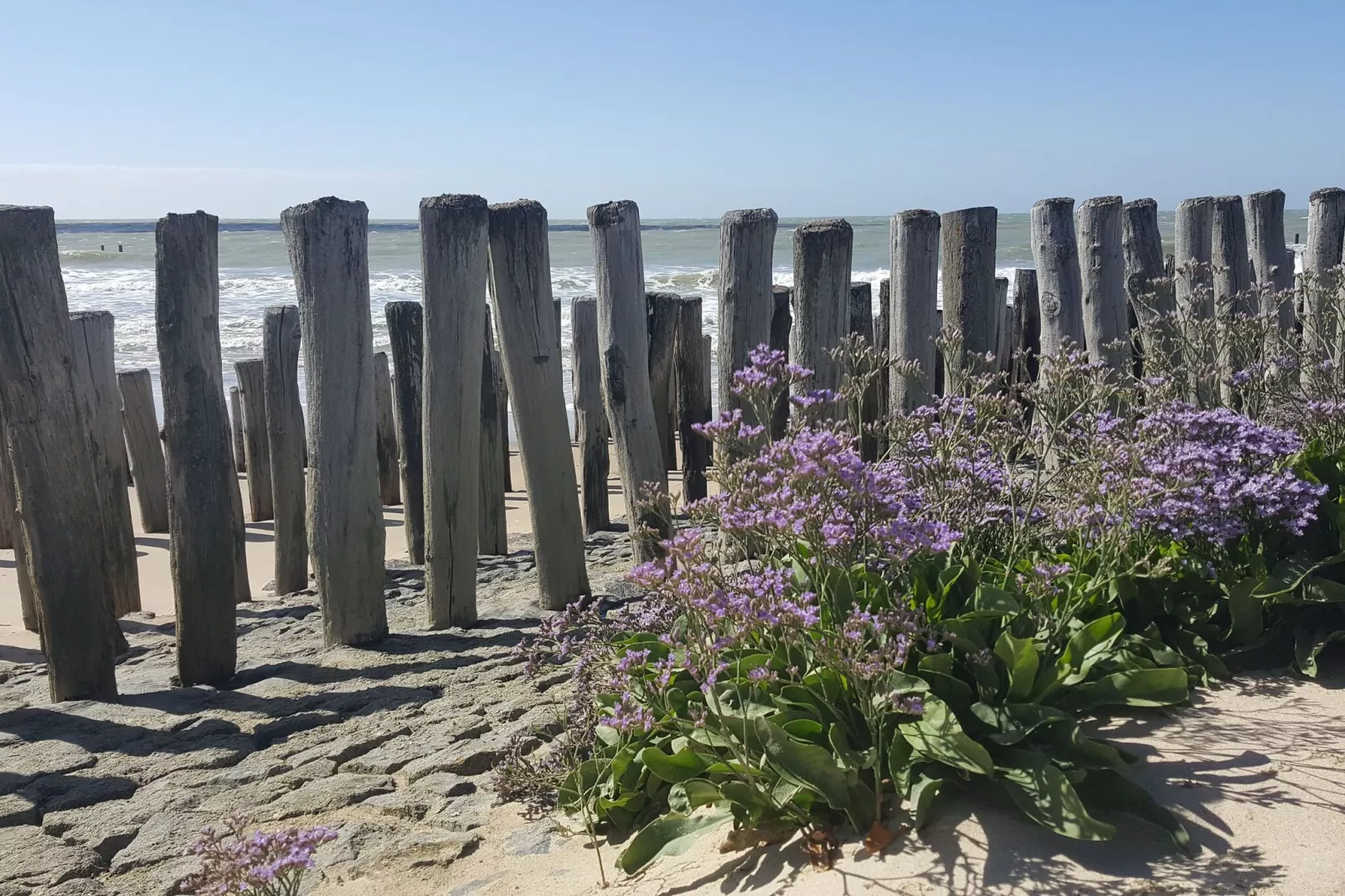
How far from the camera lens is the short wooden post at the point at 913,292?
6.27m

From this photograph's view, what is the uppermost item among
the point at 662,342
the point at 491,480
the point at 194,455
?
the point at 662,342

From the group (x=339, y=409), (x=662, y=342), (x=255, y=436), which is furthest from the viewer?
(x=255, y=436)

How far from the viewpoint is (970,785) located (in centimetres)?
305

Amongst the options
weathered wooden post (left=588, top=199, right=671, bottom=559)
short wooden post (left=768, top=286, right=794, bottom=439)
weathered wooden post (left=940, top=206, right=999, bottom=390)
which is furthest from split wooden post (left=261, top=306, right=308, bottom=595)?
weathered wooden post (left=940, top=206, right=999, bottom=390)

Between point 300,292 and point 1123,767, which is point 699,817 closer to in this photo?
point 1123,767

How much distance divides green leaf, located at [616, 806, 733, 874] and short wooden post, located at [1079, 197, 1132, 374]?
14.7 feet

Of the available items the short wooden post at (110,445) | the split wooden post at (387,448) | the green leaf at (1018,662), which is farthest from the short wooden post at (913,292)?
the split wooden post at (387,448)

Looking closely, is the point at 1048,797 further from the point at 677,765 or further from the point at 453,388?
the point at 453,388

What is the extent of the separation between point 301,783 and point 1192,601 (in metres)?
3.24

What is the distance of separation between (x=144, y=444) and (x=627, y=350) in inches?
185

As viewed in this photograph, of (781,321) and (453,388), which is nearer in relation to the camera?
(453,388)

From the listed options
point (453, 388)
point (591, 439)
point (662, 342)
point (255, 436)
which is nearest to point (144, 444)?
point (255, 436)

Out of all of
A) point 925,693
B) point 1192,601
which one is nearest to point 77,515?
point 925,693

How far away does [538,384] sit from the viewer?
18.7 ft
